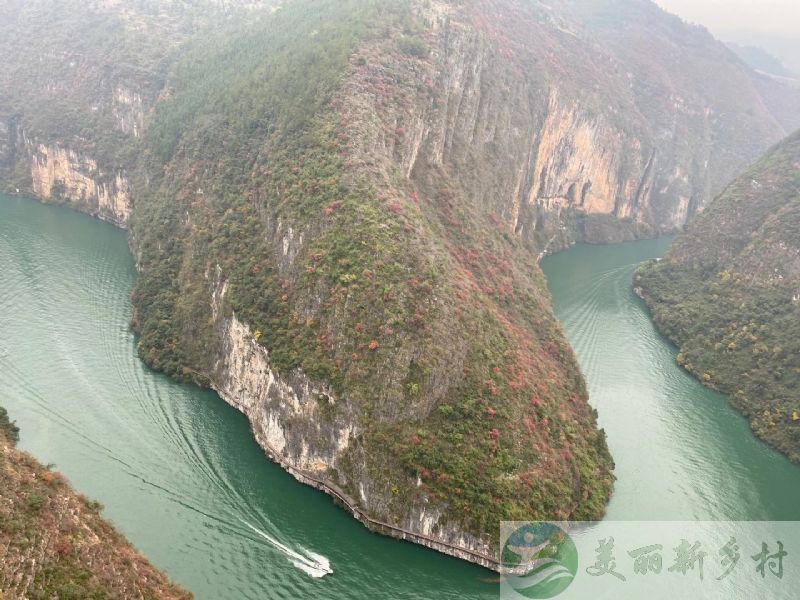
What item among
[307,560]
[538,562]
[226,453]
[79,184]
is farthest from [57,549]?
[79,184]

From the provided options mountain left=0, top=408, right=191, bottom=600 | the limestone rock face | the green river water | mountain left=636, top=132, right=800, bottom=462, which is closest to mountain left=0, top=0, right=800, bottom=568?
the limestone rock face

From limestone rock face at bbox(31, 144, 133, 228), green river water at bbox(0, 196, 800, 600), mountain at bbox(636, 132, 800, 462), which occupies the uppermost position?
mountain at bbox(636, 132, 800, 462)

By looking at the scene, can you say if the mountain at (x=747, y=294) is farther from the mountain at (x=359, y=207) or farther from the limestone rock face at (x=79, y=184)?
the limestone rock face at (x=79, y=184)

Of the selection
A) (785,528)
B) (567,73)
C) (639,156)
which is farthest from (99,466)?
(639,156)

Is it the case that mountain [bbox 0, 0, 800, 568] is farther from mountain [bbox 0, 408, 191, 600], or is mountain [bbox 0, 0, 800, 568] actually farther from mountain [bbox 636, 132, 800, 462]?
mountain [bbox 636, 132, 800, 462]

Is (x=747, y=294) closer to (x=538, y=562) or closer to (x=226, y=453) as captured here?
(x=538, y=562)
